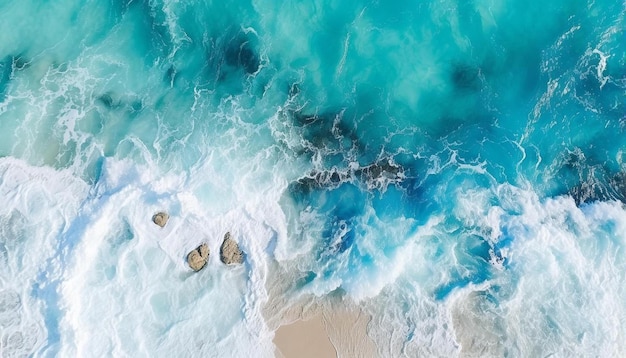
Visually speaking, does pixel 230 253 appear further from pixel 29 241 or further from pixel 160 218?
pixel 29 241

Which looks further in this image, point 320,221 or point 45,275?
point 320,221

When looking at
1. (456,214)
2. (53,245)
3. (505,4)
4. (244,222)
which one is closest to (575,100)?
(505,4)

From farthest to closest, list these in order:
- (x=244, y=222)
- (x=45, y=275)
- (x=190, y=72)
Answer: (x=190, y=72) < (x=244, y=222) < (x=45, y=275)

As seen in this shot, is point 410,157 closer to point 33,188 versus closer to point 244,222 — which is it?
point 244,222

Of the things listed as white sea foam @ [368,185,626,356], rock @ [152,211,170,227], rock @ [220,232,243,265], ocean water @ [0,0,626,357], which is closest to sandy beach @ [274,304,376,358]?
ocean water @ [0,0,626,357]

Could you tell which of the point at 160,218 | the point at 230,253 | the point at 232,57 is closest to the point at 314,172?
the point at 230,253

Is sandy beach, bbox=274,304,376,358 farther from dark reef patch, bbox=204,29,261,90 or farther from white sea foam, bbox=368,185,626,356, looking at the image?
dark reef patch, bbox=204,29,261,90
